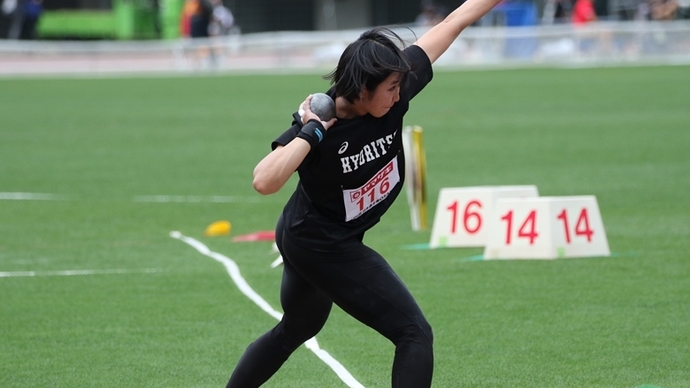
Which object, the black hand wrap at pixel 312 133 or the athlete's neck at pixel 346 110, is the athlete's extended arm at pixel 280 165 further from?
the athlete's neck at pixel 346 110

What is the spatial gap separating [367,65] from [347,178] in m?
0.47

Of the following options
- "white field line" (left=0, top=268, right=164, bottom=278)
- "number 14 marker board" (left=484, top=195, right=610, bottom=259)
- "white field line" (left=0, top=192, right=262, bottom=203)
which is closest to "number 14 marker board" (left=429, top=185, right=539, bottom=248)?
"number 14 marker board" (left=484, top=195, right=610, bottom=259)

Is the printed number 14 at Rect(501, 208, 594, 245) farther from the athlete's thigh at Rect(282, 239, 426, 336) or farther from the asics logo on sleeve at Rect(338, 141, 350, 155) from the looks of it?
the asics logo on sleeve at Rect(338, 141, 350, 155)

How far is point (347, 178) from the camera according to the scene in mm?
4684

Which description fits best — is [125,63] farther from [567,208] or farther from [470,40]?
[567,208]

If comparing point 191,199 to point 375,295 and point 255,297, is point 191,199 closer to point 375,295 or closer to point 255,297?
point 255,297

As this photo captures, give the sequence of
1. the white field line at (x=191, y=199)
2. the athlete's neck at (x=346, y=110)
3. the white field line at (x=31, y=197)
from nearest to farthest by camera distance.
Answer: the athlete's neck at (x=346, y=110) → the white field line at (x=191, y=199) → the white field line at (x=31, y=197)

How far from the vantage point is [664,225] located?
447 inches

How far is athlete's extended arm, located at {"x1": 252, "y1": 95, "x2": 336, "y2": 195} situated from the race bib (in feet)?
1.09

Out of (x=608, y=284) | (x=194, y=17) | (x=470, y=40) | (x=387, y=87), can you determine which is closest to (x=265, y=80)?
(x=194, y=17)

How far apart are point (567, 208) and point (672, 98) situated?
1728 centimetres

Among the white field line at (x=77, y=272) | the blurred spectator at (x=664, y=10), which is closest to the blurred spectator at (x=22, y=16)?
the blurred spectator at (x=664, y=10)

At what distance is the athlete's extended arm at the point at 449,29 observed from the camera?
16.9 ft

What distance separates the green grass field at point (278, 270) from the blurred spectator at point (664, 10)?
18240 millimetres
